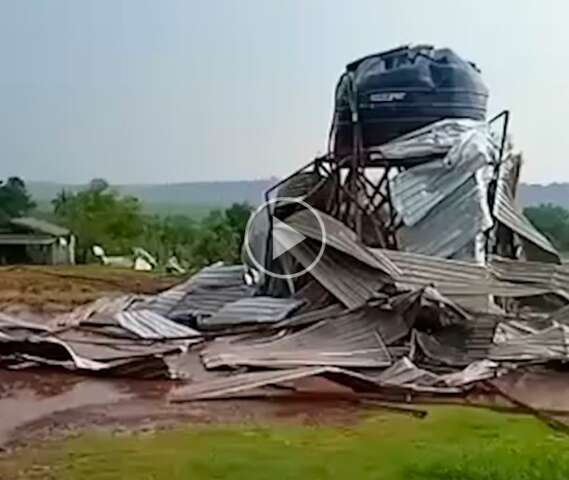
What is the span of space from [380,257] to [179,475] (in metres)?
4.81

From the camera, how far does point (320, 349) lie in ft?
28.8

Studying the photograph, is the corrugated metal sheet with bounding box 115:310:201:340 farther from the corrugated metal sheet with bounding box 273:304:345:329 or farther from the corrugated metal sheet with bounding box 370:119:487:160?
the corrugated metal sheet with bounding box 370:119:487:160

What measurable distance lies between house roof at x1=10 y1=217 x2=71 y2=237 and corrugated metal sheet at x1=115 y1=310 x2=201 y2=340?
31.0 feet

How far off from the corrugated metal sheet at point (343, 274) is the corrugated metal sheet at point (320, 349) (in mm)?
266

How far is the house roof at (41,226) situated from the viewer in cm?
1962

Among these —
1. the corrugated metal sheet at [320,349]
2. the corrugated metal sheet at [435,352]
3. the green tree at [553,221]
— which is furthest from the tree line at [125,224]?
the corrugated metal sheet at [435,352]

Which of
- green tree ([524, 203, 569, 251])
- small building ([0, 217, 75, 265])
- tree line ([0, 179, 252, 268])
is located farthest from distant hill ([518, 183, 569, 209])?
small building ([0, 217, 75, 265])

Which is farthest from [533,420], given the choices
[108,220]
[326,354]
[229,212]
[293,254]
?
[108,220]

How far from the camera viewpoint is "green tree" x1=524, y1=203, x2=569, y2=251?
13.5m

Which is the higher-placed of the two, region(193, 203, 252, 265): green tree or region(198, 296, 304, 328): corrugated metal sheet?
region(198, 296, 304, 328): corrugated metal sheet

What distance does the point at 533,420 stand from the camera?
6.79 meters

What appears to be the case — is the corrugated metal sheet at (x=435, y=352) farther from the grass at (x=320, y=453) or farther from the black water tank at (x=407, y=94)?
the black water tank at (x=407, y=94)

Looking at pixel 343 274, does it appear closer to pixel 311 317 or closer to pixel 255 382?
pixel 311 317
